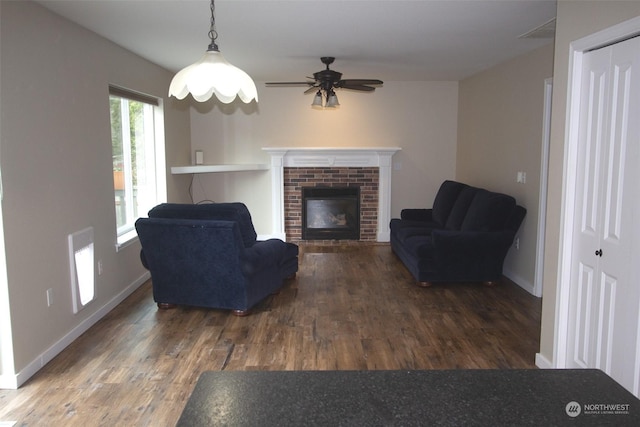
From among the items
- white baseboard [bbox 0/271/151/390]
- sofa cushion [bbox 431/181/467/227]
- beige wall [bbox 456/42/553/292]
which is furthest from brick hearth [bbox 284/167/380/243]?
white baseboard [bbox 0/271/151/390]

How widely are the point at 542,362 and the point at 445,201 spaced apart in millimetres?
3228

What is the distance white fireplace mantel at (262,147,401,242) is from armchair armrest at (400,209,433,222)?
54 cm

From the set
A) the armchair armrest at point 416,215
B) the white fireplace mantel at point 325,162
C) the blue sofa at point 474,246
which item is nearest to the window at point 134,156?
the white fireplace mantel at point 325,162

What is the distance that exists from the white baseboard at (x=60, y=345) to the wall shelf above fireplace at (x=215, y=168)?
1626mm

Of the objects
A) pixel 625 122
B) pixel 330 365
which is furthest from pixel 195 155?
pixel 625 122

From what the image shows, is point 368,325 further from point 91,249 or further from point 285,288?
point 91,249

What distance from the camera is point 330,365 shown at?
3184 millimetres

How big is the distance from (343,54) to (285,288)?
2.41 metres

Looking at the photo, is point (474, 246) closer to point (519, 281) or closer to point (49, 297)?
point (519, 281)

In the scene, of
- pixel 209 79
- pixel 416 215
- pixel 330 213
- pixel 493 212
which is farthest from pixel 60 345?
pixel 416 215

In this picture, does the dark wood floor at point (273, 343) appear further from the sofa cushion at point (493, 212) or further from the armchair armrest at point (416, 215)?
the armchair armrest at point (416, 215)

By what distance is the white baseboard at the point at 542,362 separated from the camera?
3.03 m

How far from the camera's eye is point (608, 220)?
2484 millimetres

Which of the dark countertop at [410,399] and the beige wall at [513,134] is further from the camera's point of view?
the beige wall at [513,134]
